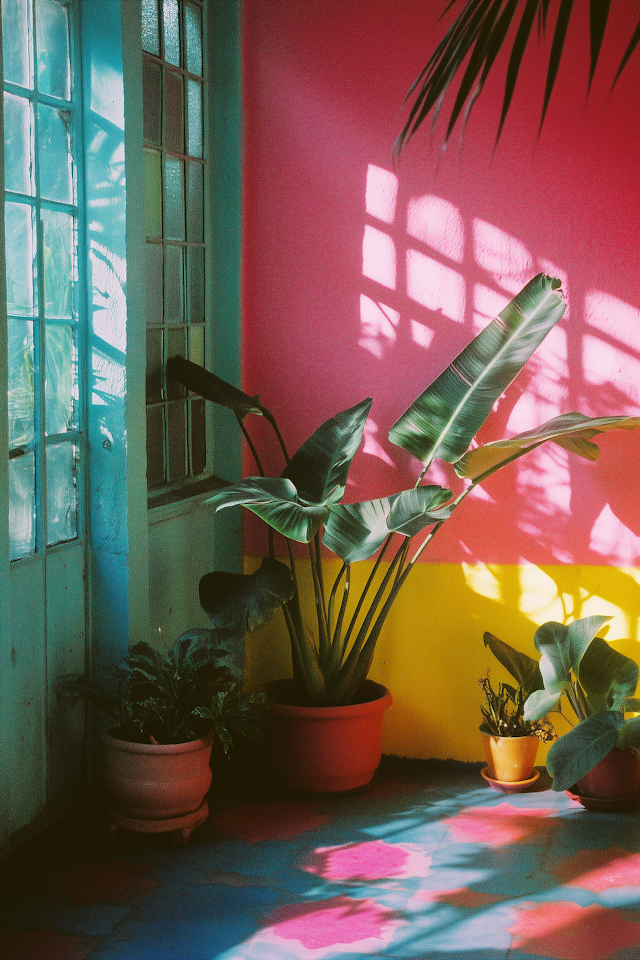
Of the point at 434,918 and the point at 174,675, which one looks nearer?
the point at 434,918

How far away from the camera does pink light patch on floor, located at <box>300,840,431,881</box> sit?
2.77 metres

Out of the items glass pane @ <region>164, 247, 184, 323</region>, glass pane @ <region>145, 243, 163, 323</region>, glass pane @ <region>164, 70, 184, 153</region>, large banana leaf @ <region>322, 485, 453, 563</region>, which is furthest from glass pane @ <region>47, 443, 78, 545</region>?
glass pane @ <region>164, 70, 184, 153</region>

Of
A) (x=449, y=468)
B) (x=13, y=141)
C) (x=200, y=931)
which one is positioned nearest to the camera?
(x=200, y=931)

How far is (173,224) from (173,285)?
23 cm

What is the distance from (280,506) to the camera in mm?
2889

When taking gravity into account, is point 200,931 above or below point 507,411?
below

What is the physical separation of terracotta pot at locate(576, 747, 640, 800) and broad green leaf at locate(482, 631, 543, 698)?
0.35 m

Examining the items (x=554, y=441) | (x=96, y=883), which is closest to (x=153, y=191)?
(x=554, y=441)

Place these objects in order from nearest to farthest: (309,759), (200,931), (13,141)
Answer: (200,931), (13,141), (309,759)

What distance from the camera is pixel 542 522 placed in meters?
3.60

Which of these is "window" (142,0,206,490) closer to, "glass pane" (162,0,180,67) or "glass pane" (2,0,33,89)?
"glass pane" (162,0,180,67)

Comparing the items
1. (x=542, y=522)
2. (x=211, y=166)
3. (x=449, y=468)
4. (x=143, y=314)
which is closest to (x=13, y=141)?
(x=143, y=314)

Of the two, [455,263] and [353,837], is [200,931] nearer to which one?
[353,837]

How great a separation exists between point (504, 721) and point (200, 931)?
4.81 feet
